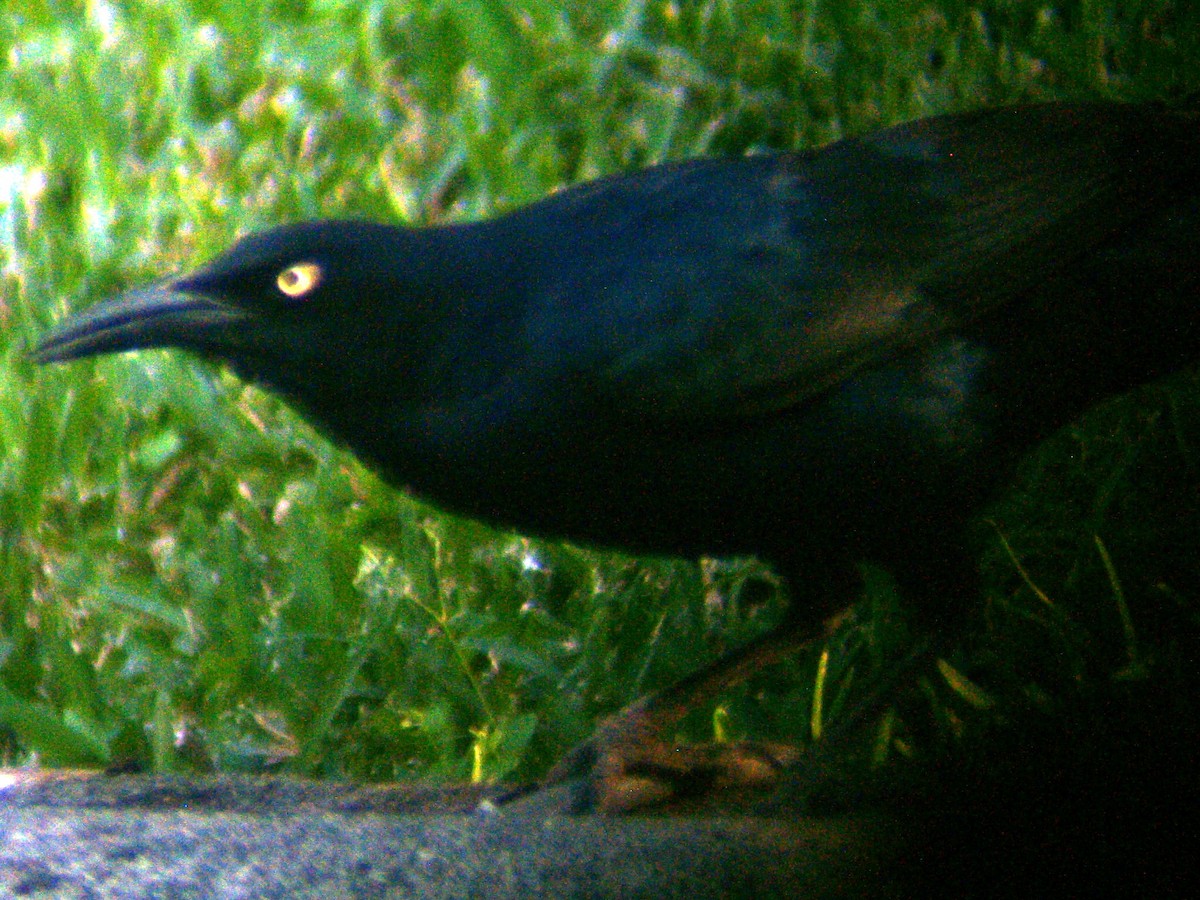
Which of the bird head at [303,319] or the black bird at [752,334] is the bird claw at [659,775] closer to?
the black bird at [752,334]

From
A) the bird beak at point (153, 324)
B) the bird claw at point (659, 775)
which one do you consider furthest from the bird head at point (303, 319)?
the bird claw at point (659, 775)

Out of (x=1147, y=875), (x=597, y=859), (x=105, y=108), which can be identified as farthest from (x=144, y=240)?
(x=1147, y=875)

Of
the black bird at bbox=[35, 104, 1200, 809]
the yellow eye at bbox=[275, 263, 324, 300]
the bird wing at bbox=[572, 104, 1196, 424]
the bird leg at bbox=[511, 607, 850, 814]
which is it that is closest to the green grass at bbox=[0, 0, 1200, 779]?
the bird leg at bbox=[511, 607, 850, 814]

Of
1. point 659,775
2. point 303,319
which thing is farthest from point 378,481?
point 659,775

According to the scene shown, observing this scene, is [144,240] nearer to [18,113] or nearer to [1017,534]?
[18,113]

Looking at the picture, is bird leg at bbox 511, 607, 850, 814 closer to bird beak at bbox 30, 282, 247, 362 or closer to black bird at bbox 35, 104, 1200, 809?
black bird at bbox 35, 104, 1200, 809
